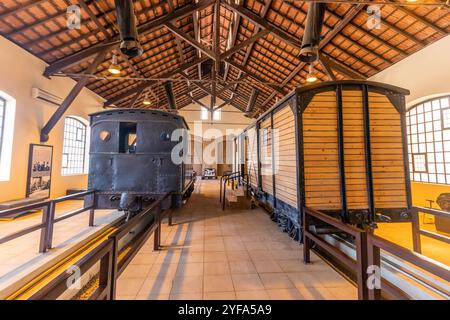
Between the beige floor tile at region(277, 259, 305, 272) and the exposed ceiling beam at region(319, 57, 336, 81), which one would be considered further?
the exposed ceiling beam at region(319, 57, 336, 81)

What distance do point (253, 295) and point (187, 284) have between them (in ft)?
2.85

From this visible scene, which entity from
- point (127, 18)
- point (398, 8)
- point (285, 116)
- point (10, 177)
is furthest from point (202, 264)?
point (398, 8)

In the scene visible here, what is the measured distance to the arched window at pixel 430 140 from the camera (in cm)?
562

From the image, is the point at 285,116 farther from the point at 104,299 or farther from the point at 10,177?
the point at 10,177

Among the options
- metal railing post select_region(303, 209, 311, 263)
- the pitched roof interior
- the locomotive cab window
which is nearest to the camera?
metal railing post select_region(303, 209, 311, 263)

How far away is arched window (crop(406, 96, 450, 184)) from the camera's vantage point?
5.62 metres

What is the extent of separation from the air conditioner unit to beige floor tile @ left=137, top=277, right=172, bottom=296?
722 centimetres

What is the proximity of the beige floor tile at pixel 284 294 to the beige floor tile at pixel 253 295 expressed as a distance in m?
0.06

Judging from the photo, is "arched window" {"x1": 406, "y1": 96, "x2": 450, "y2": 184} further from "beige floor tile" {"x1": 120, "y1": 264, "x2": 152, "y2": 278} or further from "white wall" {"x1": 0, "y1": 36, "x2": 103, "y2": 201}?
"white wall" {"x1": 0, "y1": 36, "x2": 103, "y2": 201}

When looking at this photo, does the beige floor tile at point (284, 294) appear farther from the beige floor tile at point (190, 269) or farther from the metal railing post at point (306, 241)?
the beige floor tile at point (190, 269)

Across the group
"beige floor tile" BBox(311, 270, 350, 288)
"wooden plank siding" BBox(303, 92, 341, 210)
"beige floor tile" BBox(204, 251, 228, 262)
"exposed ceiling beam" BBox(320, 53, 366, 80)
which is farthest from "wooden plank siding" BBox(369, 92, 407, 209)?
"exposed ceiling beam" BBox(320, 53, 366, 80)

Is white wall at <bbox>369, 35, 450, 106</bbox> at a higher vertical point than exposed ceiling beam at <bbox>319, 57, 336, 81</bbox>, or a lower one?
lower

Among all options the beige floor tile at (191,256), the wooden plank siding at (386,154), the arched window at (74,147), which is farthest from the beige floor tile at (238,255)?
the arched window at (74,147)
